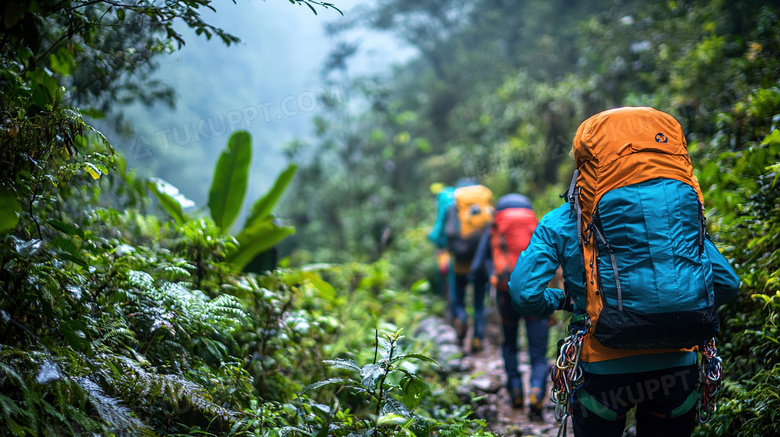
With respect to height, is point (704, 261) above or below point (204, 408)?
above

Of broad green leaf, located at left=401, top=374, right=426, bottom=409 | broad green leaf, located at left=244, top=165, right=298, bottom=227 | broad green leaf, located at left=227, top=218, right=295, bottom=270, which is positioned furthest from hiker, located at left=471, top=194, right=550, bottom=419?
broad green leaf, located at left=244, top=165, right=298, bottom=227

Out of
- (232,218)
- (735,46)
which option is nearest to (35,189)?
(232,218)

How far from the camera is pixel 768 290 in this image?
8.95ft

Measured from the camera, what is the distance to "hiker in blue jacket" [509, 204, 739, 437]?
187cm

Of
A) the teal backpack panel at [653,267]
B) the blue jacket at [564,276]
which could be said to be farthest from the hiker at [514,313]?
the teal backpack panel at [653,267]

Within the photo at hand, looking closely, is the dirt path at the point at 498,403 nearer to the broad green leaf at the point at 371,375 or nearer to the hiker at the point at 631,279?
the hiker at the point at 631,279

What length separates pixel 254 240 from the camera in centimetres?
395

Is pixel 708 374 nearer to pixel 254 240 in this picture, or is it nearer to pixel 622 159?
pixel 622 159

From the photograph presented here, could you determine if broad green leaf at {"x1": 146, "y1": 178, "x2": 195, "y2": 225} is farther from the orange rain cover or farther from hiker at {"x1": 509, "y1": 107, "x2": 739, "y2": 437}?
the orange rain cover

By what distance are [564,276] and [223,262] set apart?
8.25 ft

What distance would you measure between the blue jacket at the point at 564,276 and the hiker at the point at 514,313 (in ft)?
4.94

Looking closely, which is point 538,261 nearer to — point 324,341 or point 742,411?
point 742,411

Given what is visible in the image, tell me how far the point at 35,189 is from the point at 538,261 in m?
2.32

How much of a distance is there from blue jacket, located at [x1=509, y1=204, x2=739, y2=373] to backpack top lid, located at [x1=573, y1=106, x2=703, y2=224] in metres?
0.16
